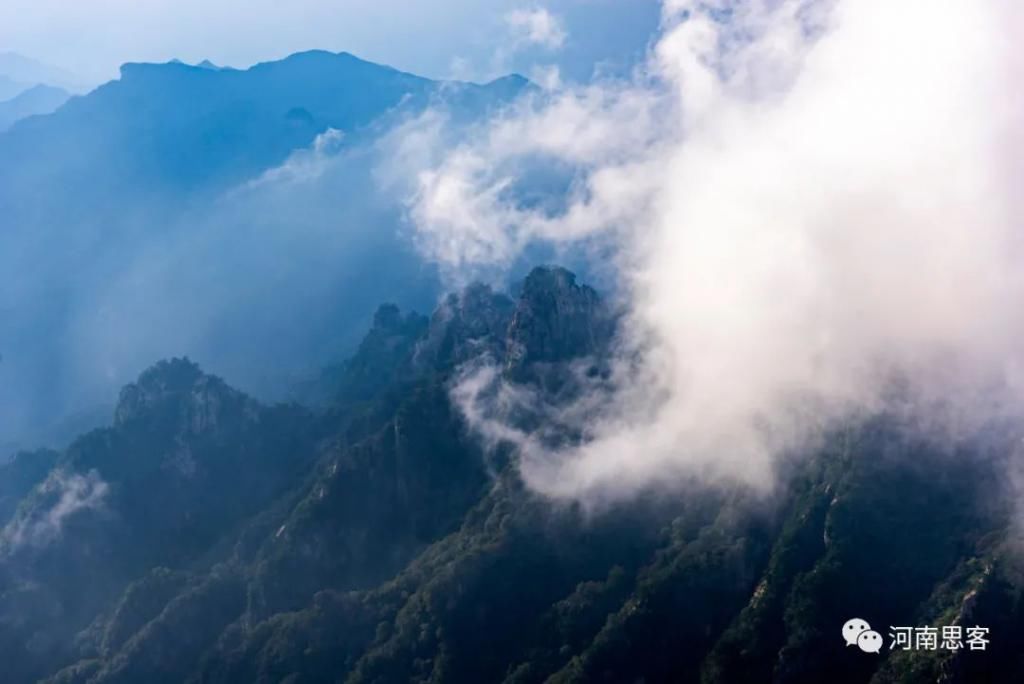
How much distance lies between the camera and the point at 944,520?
177 meters

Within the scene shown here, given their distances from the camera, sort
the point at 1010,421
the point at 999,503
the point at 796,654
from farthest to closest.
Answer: the point at 1010,421 → the point at 999,503 → the point at 796,654

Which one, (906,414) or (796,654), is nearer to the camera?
(796,654)

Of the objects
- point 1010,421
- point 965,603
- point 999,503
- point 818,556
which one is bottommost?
point 965,603

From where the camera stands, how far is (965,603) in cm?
15150

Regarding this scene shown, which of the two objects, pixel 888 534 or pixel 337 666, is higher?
pixel 888 534

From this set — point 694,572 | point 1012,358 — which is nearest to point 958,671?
point 694,572

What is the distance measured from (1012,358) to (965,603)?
71.9 metres

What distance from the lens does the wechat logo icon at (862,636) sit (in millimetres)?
159625

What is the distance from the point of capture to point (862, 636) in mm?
161250

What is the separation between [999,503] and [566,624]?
8914 centimetres

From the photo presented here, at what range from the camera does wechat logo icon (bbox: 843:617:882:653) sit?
160 metres

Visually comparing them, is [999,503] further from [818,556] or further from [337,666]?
[337,666]

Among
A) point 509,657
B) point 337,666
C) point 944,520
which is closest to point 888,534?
point 944,520

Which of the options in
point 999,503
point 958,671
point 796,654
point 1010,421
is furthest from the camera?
point 1010,421
